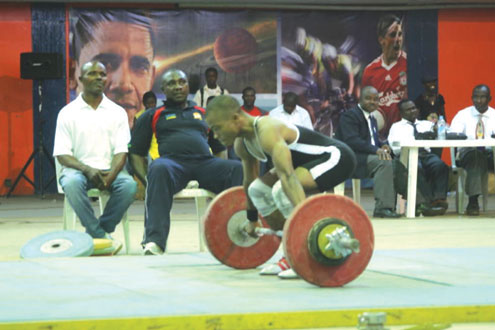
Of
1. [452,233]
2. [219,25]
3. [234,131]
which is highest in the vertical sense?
[219,25]

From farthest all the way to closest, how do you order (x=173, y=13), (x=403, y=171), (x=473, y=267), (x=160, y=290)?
(x=173, y=13)
(x=403, y=171)
(x=473, y=267)
(x=160, y=290)

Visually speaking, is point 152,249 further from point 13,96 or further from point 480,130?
point 13,96

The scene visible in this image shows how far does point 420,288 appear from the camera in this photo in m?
4.03

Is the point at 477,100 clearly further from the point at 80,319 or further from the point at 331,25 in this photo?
the point at 80,319

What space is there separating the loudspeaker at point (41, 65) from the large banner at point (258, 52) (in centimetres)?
93

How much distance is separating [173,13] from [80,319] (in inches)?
376

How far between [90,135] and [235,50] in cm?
669

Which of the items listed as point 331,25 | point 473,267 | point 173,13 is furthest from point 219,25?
point 473,267

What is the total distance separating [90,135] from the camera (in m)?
6.13

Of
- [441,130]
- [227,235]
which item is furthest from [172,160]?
[441,130]

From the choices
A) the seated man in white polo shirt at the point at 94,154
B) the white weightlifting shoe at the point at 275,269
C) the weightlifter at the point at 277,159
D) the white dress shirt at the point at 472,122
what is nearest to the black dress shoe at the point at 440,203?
the white dress shirt at the point at 472,122

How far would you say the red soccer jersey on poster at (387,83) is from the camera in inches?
506

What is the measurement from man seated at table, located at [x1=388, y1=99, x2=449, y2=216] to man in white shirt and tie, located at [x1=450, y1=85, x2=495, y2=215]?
220 mm

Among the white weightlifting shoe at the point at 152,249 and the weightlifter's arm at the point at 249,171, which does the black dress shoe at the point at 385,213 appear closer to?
the white weightlifting shoe at the point at 152,249
